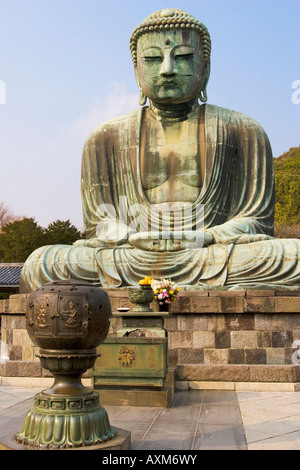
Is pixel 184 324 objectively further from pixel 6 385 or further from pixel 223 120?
pixel 223 120

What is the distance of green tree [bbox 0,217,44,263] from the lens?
1903 centimetres

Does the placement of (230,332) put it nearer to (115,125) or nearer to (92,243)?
(92,243)

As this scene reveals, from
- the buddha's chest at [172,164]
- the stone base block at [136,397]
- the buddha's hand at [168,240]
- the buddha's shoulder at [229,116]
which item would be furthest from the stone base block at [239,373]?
the buddha's shoulder at [229,116]

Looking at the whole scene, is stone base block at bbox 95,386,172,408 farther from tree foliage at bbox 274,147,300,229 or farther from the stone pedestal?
tree foliage at bbox 274,147,300,229

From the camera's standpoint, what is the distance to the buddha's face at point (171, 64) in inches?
341

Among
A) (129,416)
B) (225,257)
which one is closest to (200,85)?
(225,257)

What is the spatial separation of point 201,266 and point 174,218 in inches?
48.4

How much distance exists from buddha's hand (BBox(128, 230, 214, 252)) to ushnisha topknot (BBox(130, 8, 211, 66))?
3.19m

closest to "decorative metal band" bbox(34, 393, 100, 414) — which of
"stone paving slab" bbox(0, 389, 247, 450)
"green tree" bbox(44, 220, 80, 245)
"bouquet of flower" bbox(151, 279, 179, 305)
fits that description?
"stone paving slab" bbox(0, 389, 247, 450)

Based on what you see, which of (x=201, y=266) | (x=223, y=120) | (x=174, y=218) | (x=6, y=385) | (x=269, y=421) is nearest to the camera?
(x=269, y=421)

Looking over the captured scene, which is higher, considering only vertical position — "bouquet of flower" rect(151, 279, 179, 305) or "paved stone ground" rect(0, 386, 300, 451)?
"bouquet of flower" rect(151, 279, 179, 305)

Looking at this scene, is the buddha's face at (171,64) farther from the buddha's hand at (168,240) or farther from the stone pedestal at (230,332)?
the stone pedestal at (230,332)

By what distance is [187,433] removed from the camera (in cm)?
392

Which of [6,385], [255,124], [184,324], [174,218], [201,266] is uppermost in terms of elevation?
[255,124]
